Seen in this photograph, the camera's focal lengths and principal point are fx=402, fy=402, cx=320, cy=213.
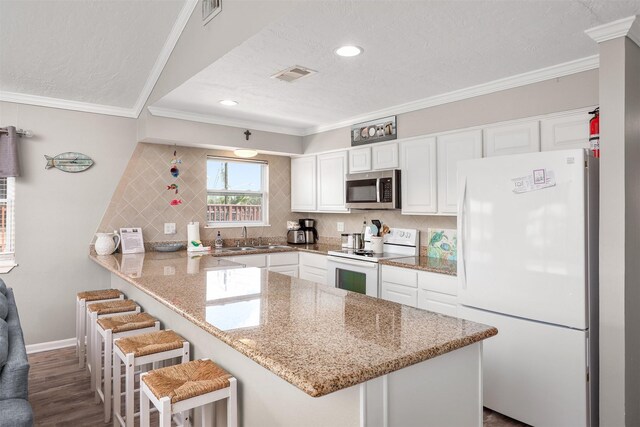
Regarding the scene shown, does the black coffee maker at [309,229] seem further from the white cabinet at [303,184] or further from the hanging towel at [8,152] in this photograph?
the hanging towel at [8,152]

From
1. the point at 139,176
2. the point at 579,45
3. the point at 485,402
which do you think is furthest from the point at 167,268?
the point at 579,45

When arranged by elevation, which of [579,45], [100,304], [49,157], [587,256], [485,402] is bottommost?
[485,402]

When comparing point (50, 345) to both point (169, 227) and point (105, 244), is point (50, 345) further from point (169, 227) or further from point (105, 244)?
point (169, 227)

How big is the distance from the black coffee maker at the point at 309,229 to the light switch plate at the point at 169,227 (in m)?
1.55

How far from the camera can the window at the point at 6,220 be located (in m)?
3.62

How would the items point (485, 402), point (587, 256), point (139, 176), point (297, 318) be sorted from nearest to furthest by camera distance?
1. point (297, 318)
2. point (587, 256)
3. point (485, 402)
4. point (139, 176)

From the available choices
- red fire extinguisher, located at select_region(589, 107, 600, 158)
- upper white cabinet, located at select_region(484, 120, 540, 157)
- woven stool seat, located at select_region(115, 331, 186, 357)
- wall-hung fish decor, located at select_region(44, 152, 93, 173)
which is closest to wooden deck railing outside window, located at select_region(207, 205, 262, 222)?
wall-hung fish decor, located at select_region(44, 152, 93, 173)

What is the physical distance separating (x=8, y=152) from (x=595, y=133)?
4.49m

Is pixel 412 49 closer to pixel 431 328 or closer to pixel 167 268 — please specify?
pixel 431 328

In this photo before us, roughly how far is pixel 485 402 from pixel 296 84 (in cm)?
261

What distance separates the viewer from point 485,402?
103 inches

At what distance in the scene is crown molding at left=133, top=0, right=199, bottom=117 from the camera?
3.08m

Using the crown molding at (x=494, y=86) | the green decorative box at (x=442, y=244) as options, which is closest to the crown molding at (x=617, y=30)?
the crown molding at (x=494, y=86)

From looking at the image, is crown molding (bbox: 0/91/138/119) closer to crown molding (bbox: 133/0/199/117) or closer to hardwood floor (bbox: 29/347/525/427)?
crown molding (bbox: 133/0/199/117)
